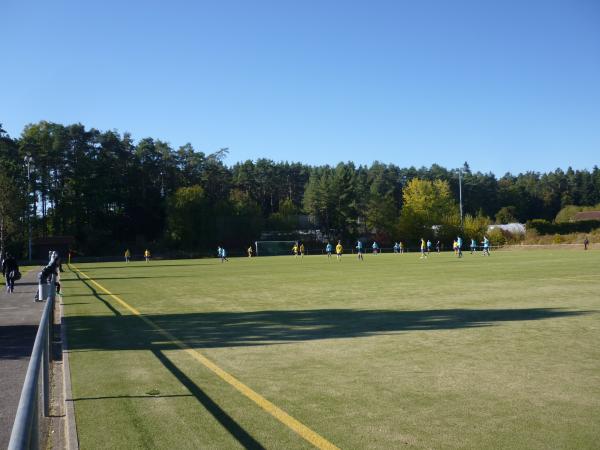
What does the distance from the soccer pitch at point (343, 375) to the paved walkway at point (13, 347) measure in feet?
2.36

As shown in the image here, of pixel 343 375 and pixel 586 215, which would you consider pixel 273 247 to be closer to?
pixel 586 215

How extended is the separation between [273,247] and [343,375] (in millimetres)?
76468

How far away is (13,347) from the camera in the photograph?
1023 centimetres

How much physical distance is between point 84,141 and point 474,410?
94.9 m

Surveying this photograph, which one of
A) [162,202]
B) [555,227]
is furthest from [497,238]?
[162,202]

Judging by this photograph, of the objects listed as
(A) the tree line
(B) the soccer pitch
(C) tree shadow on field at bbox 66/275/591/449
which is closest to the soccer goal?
(A) the tree line

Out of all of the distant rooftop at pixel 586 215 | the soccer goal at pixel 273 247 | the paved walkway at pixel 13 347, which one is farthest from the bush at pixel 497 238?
the paved walkway at pixel 13 347

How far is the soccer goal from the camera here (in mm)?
82312

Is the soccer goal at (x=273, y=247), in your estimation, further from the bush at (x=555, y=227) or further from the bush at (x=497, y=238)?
the bush at (x=555, y=227)

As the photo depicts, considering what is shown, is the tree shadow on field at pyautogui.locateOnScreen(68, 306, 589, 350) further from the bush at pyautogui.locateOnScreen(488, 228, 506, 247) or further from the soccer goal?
the soccer goal

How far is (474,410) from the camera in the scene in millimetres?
5672

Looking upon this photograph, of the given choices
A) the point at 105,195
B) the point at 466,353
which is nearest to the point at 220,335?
the point at 466,353

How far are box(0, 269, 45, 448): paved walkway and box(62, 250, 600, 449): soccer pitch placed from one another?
718 mm

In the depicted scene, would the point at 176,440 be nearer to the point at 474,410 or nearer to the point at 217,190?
the point at 474,410
